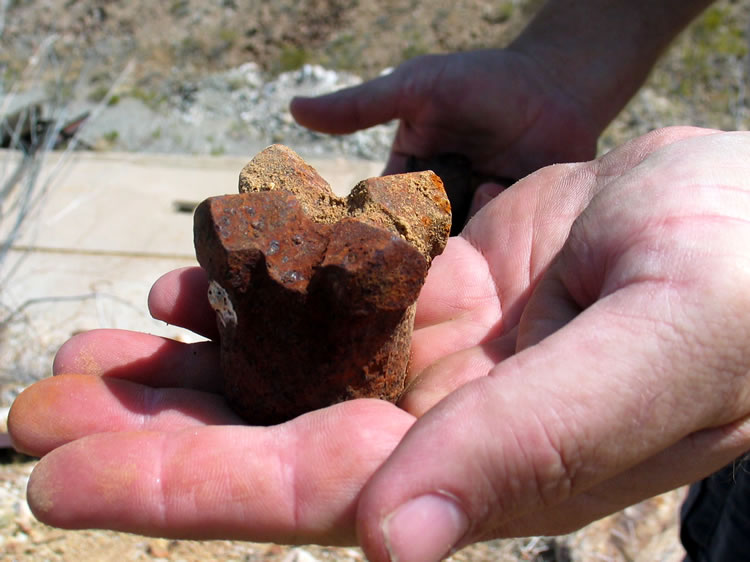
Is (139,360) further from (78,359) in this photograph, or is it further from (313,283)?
(313,283)

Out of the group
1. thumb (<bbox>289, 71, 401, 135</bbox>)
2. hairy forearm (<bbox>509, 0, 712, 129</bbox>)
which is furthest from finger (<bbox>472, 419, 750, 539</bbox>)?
thumb (<bbox>289, 71, 401, 135</bbox>)

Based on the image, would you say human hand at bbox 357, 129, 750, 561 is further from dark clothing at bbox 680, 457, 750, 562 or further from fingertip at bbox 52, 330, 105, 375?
fingertip at bbox 52, 330, 105, 375

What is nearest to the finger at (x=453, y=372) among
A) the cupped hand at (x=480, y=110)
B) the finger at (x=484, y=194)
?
the finger at (x=484, y=194)

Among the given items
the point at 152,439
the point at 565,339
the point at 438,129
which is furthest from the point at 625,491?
the point at 438,129

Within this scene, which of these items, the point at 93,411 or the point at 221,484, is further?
the point at 93,411

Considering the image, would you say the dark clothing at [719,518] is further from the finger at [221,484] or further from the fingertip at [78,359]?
the fingertip at [78,359]

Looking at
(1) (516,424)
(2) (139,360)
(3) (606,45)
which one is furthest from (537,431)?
(3) (606,45)
